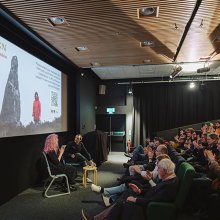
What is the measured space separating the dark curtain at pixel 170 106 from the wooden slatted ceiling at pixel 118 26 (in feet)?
14.3

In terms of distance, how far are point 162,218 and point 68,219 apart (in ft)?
4.87

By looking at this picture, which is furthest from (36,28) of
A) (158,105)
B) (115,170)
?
(158,105)

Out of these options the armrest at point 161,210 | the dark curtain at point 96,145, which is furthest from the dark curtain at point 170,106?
the armrest at point 161,210

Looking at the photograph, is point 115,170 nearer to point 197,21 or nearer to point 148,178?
point 148,178

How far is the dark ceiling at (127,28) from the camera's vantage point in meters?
3.26

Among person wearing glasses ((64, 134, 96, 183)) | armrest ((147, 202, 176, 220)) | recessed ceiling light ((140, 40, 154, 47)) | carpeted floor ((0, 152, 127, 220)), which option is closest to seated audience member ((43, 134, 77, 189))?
carpeted floor ((0, 152, 127, 220))

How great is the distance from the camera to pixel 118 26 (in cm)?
392

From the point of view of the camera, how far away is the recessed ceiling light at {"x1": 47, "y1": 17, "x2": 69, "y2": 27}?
3.65m

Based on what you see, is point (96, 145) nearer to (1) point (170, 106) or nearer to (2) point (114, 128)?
(2) point (114, 128)

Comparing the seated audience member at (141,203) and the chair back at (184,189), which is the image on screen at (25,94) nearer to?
the seated audience member at (141,203)

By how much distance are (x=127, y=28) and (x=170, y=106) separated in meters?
6.53

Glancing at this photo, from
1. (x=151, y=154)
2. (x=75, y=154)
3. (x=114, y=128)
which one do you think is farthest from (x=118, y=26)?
(x=114, y=128)

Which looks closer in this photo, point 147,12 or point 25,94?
point 147,12

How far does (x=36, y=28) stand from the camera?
4043 millimetres
